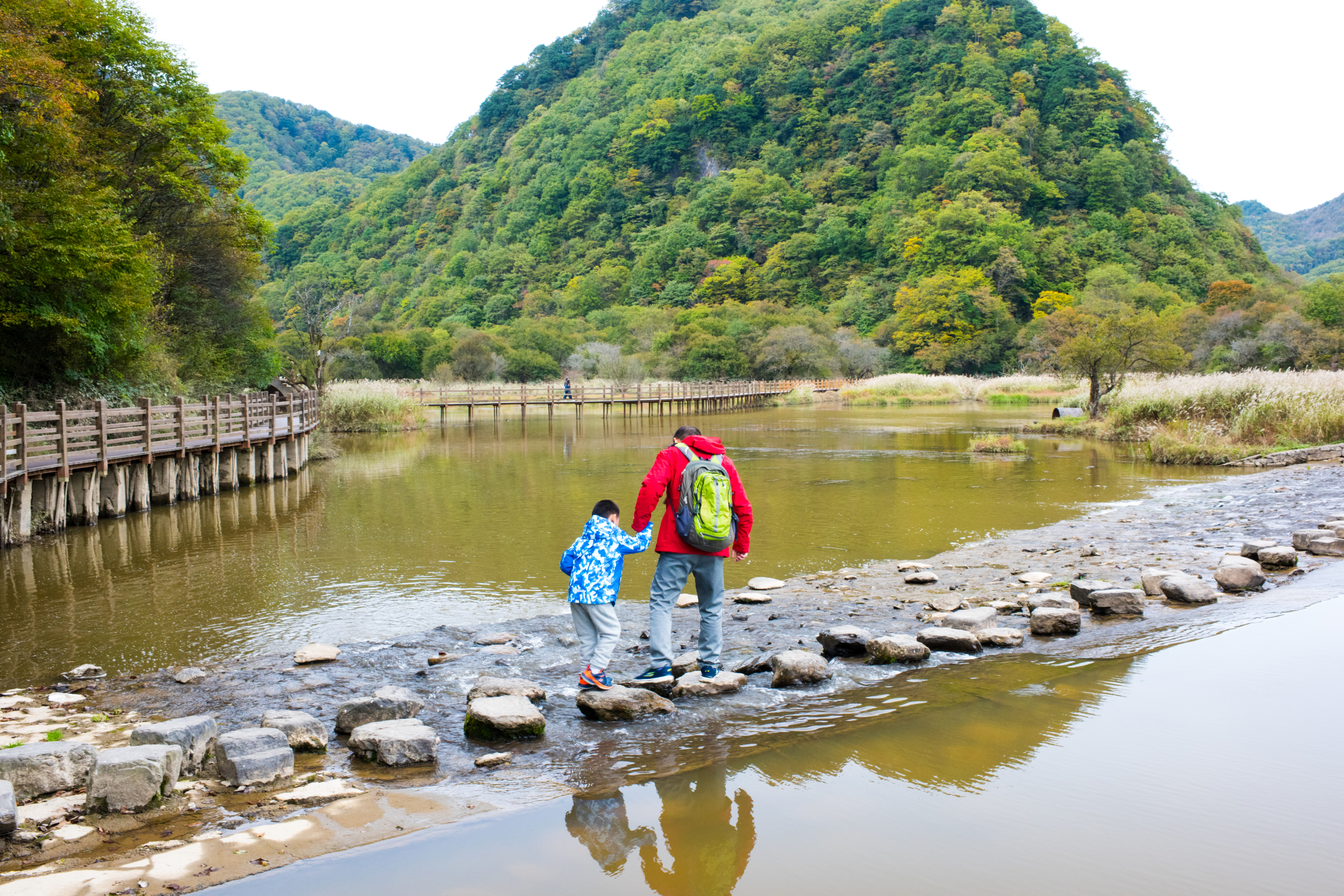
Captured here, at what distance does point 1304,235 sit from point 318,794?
627ft

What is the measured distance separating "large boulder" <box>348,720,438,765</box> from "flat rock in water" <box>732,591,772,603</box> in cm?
432

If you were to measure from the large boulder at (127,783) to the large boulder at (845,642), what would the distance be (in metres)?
4.52

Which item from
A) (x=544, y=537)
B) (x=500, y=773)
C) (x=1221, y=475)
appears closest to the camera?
(x=500, y=773)

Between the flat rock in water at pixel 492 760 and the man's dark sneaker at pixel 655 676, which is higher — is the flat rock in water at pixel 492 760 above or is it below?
below

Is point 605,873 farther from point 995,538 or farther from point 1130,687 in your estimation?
point 995,538

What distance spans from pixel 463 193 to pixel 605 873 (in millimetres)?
132257

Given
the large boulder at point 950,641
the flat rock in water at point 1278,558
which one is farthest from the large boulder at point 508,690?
the flat rock in water at point 1278,558

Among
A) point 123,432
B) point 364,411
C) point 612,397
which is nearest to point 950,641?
point 123,432

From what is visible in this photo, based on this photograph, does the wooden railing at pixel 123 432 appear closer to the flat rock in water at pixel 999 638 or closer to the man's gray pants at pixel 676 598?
the man's gray pants at pixel 676 598

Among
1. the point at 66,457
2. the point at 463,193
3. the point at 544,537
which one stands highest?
the point at 463,193

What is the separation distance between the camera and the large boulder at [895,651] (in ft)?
22.2

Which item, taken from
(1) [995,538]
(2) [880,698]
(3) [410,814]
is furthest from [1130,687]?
(1) [995,538]

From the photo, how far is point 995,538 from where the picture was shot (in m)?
12.4

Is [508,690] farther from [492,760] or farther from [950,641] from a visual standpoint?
[950,641]
